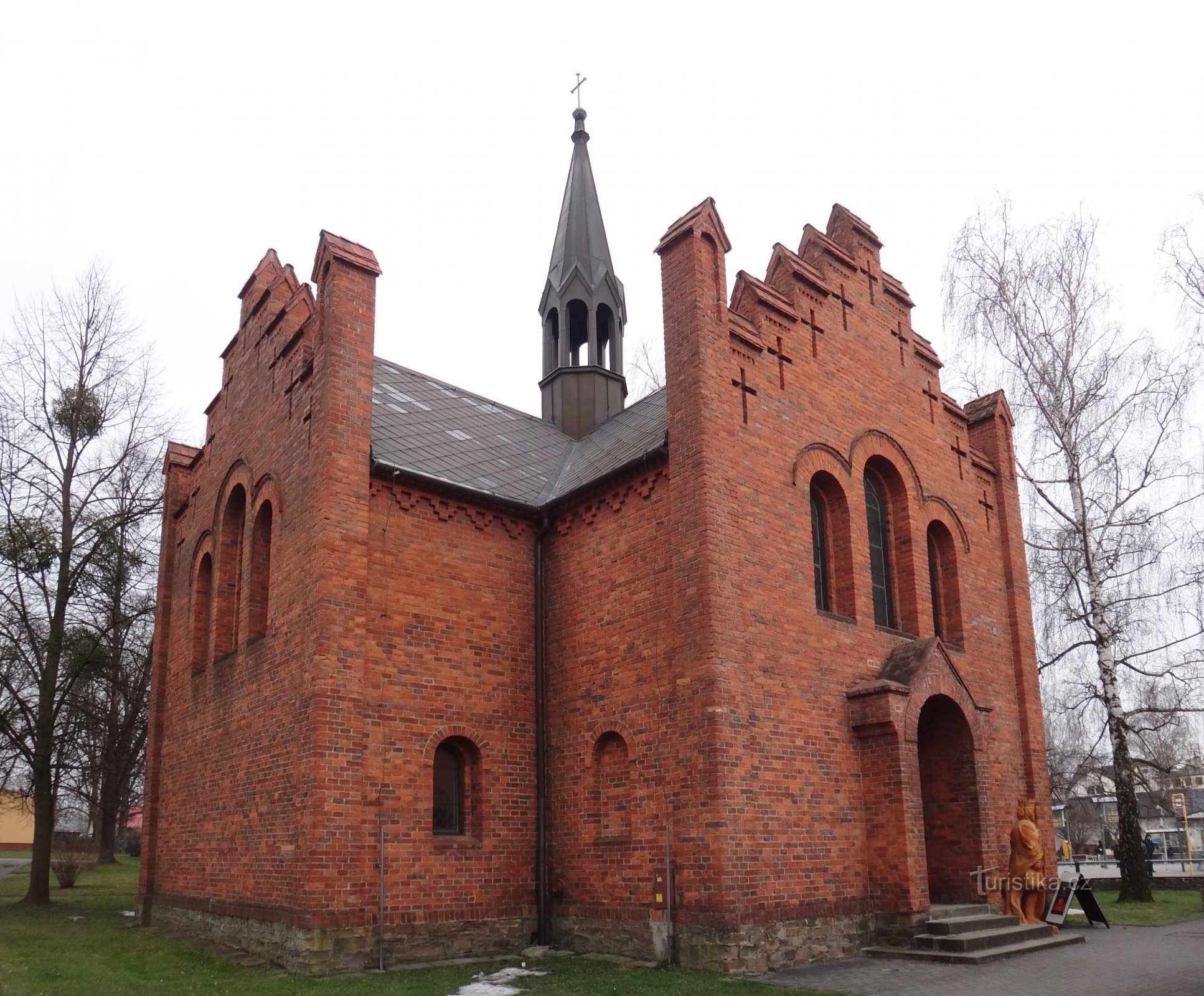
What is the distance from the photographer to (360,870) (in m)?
10.8

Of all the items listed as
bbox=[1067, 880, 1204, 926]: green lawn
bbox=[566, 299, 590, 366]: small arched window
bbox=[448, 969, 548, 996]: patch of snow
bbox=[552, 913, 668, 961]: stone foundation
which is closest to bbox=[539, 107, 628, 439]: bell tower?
bbox=[566, 299, 590, 366]: small arched window

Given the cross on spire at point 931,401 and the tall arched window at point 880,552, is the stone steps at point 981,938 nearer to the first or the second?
the tall arched window at point 880,552

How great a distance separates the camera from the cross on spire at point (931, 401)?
15555mm

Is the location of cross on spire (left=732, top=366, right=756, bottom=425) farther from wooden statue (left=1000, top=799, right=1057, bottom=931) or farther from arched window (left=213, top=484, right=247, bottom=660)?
arched window (left=213, top=484, right=247, bottom=660)

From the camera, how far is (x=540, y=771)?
13016 millimetres

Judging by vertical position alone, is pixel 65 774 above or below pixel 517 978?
above

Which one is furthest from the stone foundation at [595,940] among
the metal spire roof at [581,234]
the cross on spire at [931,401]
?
the metal spire roof at [581,234]

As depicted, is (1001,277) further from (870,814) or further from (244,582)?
(244,582)

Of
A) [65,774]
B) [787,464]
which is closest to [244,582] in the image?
[787,464]

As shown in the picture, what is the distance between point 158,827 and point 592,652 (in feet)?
27.3

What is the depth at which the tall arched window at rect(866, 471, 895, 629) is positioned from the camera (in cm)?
1390

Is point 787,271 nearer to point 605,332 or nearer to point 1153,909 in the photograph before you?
point 605,332

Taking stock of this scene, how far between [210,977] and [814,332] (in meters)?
10.8

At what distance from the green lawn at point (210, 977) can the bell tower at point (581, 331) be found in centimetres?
1044
